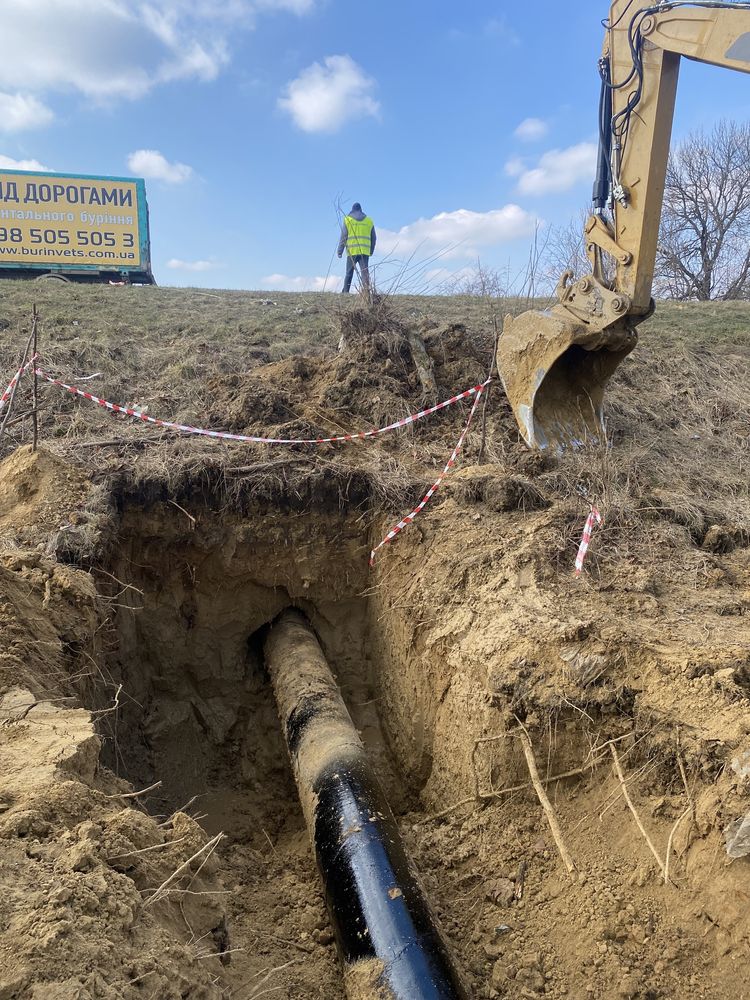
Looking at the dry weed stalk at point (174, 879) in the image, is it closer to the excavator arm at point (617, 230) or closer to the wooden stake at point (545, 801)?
the wooden stake at point (545, 801)

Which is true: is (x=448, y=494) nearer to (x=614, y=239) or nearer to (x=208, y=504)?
(x=208, y=504)

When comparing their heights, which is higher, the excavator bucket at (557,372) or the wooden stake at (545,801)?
the excavator bucket at (557,372)

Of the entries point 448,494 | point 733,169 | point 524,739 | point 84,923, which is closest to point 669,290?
point 733,169

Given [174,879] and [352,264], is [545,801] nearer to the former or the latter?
[174,879]

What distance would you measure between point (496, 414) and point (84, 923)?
250 inches

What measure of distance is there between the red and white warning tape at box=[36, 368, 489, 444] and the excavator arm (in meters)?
0.92

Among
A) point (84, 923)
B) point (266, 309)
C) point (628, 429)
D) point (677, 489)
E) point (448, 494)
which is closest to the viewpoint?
point (84, 923)

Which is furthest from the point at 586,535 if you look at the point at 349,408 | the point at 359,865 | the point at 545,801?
the point at 349,408

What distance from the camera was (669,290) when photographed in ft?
78.1

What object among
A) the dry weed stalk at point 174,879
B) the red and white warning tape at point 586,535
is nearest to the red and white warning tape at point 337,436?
the red and white warning tape at point 586,535

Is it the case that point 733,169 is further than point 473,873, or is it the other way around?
point 733,169

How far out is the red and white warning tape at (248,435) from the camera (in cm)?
646

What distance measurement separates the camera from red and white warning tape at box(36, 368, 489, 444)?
6.46 meters

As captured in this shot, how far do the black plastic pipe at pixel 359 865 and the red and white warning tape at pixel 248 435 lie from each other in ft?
8.24
